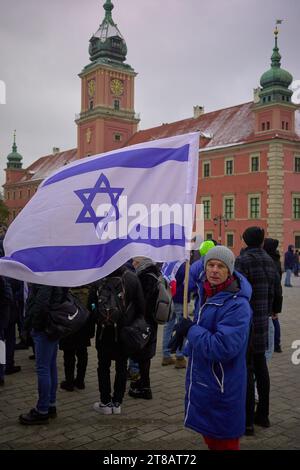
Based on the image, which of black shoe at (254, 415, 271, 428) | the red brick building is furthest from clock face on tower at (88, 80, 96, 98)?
black shoe at (254, 415, 271, 428)

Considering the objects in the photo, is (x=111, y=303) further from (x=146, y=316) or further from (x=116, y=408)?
(x=116, y=408)

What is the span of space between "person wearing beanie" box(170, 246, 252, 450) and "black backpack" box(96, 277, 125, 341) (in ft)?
4.89

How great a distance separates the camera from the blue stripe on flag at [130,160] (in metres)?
4.47

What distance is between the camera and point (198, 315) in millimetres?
3363

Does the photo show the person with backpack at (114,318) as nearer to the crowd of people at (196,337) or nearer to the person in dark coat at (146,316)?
the crowd of people at (196,337)

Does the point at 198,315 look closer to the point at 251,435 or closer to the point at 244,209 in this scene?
the point at 251,435

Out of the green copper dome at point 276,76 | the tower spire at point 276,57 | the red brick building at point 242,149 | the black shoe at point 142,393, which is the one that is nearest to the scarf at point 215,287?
the black shoe at point 142,393

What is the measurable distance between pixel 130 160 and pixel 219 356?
225 cm

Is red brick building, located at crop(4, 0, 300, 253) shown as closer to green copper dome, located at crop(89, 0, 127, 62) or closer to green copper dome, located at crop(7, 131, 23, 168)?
green copper dome, located at crop(89, 0, 127, 62)

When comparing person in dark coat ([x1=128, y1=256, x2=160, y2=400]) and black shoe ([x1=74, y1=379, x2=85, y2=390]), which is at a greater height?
person in dark coat ([x1=128, y1=256, x2=160, y2=400])

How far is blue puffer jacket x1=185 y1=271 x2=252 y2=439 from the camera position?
2.98 m

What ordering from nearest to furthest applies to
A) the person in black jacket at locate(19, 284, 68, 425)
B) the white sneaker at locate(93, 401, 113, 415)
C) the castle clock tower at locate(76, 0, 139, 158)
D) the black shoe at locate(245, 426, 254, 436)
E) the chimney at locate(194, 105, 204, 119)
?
the black shoe at locate(245, 426, 254, 436)
the person in black jacket at locate(19, 284, 68, 425)
the white sneaker at locate(93, 401, 113, 415)
the chimney at locate(194, 105, 204, 119)
the castle clock tower at locate(76, 0, 139, 158)

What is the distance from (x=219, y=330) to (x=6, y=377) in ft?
13.9

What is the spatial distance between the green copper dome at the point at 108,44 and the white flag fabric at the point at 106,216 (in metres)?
53.5
